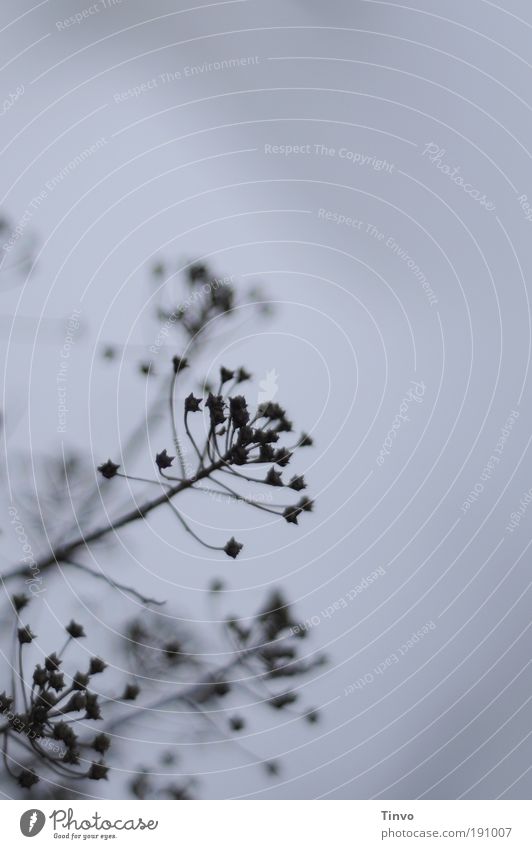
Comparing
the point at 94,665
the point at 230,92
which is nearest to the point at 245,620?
the point at 94,665

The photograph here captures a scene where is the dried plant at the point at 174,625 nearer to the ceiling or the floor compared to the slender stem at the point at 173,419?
nearer to the floor

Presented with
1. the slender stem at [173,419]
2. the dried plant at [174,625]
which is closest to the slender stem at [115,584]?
the dried plant at [174,625]
